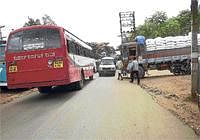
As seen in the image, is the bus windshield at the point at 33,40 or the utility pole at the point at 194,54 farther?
the bus windshield at the point at 33,40

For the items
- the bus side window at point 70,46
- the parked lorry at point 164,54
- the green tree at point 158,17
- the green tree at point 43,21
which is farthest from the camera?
the green tree at point 158,17

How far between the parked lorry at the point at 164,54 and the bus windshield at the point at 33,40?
626 inches

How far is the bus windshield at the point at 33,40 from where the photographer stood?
18.6 metres

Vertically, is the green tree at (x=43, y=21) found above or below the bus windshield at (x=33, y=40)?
above

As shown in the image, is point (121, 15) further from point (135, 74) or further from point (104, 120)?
point (104, 120)

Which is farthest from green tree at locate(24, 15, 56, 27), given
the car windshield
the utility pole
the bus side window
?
the utility pole

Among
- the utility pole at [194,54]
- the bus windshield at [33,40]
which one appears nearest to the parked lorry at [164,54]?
the bus windshield at [33,40]

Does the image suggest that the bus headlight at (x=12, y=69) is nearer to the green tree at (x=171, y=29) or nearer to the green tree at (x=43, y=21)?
the green tree at (x=43, y=21)

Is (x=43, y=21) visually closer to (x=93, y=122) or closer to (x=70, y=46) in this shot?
(x=70, y=46)

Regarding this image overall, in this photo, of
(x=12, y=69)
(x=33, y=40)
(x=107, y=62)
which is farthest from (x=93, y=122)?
(x=107, y=62)

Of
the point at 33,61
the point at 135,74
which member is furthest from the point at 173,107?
the point at 135,74

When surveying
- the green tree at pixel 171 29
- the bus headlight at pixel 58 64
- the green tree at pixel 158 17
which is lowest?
the bus headlight at pixel 58 64

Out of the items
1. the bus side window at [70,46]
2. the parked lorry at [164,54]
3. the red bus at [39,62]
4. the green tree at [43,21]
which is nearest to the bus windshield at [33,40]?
the red bus at [39,62]

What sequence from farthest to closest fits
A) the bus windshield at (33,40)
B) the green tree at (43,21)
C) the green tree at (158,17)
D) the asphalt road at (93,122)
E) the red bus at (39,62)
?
the green tree at (158,17), the green tree at (43,21), the bus windshield at (33,40), the red bus at (39,62), the asphalt road at (93,122)
